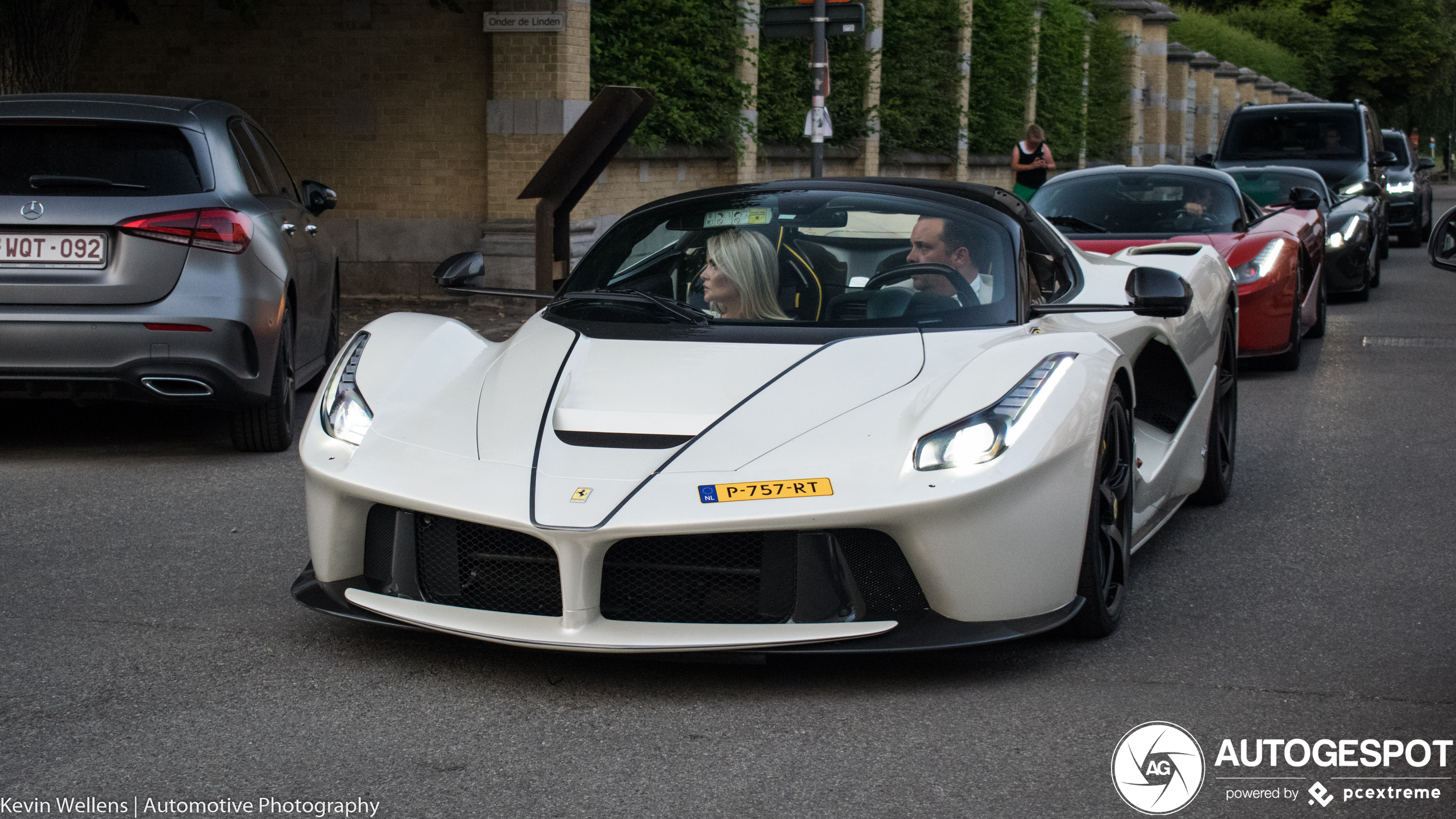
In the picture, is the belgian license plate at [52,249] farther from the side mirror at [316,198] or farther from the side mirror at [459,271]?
the side mirror at [459,271]

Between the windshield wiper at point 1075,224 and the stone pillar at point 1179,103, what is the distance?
141 feet

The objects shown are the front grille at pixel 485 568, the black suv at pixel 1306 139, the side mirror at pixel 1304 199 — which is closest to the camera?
the front grille at pixel 485 568

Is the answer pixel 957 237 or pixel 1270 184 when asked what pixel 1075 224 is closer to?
pixel 1270 184

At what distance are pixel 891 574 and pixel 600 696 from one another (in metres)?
0.76

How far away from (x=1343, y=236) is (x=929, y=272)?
1198cm

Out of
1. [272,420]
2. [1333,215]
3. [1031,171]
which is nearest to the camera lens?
[272,420]

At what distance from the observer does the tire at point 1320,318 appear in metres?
12.7

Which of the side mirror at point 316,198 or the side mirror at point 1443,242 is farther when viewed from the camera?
the side mirror at point 316,198

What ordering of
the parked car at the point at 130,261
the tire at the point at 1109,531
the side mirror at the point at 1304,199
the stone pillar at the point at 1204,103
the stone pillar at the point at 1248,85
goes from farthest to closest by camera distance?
the stone pillar at the point at 1248,85
the stone pillar at the point at 1204,103
the side mirror at the point at 1304,199
the parked car at the point at 130,261
the tire at the point at 1109,531

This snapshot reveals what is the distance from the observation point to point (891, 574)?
4.02 meters

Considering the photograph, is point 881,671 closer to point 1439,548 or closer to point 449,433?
point 449,433

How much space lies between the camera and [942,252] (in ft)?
16.8
